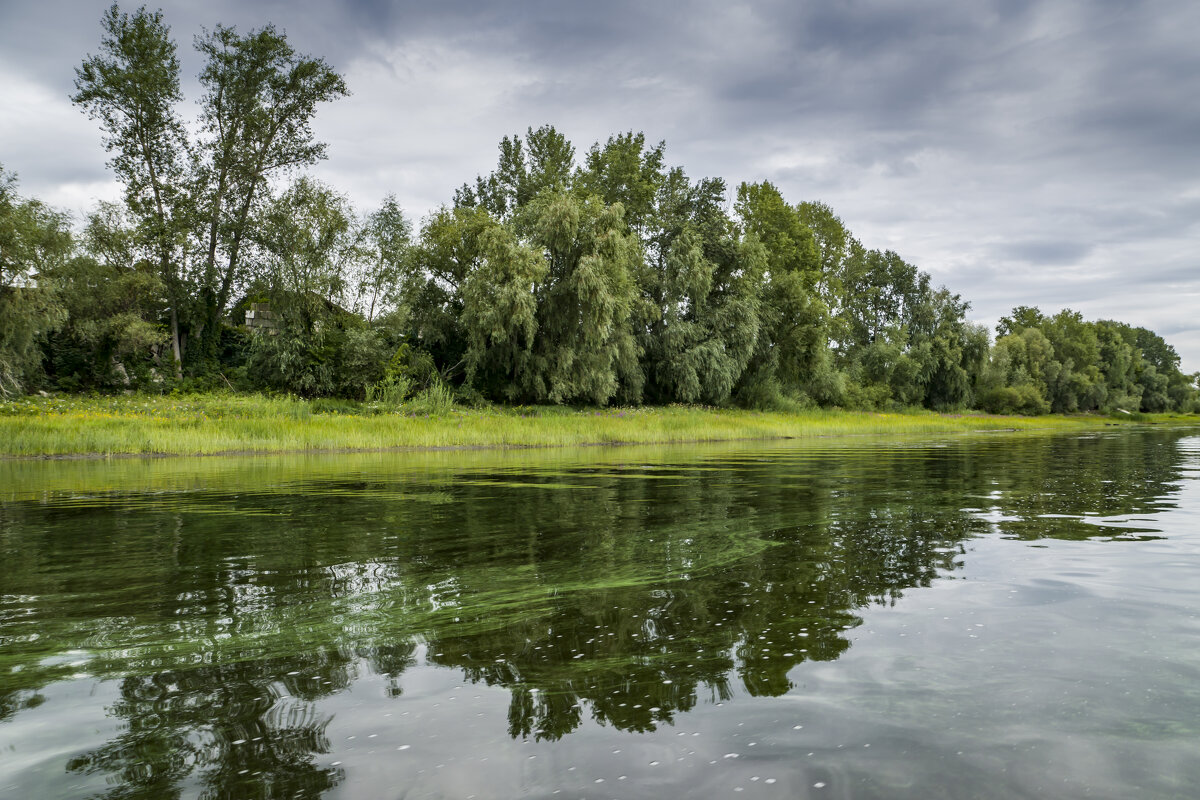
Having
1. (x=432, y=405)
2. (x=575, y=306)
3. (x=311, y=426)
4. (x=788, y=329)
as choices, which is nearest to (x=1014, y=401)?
(x=788, y=329)

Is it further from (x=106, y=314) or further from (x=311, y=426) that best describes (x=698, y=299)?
(x=106, y=314)

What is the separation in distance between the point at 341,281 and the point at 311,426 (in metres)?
17.6

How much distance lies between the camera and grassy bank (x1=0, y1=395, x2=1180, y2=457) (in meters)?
19.0

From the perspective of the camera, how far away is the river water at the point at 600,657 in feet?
8.24

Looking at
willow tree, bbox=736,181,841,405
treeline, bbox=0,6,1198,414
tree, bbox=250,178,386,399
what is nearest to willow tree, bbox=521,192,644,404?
treeline, bbox=0,6,1198,414

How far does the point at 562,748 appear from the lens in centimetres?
269

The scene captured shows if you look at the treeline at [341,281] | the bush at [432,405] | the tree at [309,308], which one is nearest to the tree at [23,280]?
the treeline at [341,281]

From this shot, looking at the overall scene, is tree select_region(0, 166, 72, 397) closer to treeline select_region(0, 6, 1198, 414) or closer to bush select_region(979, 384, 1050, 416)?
treeline select_region(0, 6, 1198, 414)

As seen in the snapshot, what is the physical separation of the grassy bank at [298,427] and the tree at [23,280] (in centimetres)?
255

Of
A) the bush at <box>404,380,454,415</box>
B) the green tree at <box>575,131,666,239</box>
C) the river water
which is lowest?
the river water

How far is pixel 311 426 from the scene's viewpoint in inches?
888

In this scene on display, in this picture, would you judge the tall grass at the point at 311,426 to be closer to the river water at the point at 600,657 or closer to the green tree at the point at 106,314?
the green tree at the point at 106,314

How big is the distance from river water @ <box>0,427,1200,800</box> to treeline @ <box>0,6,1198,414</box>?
2426 centimetres

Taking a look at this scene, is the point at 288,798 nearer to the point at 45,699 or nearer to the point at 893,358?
the point at 45,699
